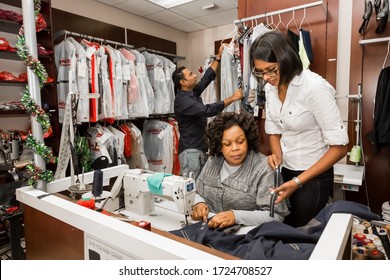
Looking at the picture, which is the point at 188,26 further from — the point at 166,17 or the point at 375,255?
the point at 375,255

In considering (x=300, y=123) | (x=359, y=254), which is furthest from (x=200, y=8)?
(x=359, y=254)

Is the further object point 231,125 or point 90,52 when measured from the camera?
point 90,52

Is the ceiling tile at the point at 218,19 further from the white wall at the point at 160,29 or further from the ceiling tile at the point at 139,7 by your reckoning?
the ceiling tile at the point at 139,7

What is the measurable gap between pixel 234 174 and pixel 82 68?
2.32m

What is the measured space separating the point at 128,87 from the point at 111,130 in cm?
59

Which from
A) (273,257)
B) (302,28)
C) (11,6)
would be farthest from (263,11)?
(273,257)

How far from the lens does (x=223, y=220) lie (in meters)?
1.25

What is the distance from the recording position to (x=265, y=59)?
1330 mm

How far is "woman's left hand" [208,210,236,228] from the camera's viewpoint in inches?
48.5

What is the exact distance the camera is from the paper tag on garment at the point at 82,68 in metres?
3.07

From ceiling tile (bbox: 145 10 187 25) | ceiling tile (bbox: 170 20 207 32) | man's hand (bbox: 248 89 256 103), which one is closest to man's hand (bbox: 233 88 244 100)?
man's hand (bbox: 248 89 256 103)

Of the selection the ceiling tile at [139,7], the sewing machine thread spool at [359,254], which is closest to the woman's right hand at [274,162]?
the sewing machine thread spool at [359,254]

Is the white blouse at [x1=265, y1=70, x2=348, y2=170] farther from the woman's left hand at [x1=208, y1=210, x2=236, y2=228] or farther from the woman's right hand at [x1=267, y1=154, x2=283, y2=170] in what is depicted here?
the woman's left hand at [x1=208, y1=210, x2=236, y2=228]

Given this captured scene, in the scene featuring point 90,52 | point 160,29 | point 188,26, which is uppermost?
point 188,26
